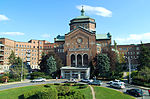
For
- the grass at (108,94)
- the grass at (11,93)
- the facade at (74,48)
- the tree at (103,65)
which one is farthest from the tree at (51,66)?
Answer: the grass at (108,94)

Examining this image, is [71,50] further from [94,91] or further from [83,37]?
[94,91]

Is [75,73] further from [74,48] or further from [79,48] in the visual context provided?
[74,48]

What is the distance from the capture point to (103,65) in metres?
54.3

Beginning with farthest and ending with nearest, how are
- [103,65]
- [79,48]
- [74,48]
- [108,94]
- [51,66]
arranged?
[74,48], [79,48], [51,66], [103,65], [108,94]

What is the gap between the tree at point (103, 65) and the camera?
5416 centimetres

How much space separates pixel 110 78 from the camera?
170ft

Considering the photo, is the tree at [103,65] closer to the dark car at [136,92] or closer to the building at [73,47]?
the building at [73,47]

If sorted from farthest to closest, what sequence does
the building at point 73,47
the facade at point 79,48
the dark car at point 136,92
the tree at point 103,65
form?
the facade at point 79,48 < the building at point 73,47 < the tree at point 103,65 < the dark car at point 136,92

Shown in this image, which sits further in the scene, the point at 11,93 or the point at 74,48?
the point at 74,48

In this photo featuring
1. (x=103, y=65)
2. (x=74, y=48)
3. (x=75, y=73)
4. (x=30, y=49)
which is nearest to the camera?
(x=103, y=65)

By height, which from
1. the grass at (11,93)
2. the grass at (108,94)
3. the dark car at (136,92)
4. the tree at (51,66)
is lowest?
the grass at (11,93)

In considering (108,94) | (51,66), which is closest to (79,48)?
(51,66)

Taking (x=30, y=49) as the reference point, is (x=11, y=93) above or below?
below

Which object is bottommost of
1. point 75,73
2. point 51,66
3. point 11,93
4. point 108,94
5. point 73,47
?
point 11,93
